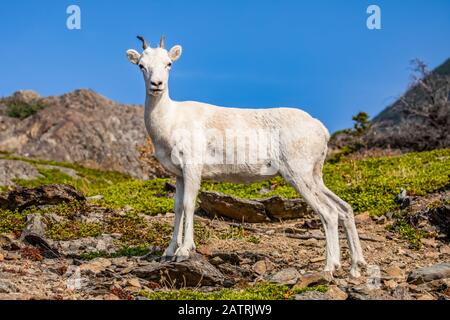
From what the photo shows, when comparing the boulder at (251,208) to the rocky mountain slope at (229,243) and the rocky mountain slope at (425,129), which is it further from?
the rocky mountain slope at (425,129)

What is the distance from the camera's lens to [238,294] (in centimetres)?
824

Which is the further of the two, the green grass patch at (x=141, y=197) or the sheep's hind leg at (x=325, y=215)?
the green grass patch at (x=141, y=197)

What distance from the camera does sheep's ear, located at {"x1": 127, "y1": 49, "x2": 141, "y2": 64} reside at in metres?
10.2

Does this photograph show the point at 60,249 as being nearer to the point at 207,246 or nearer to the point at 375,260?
the point at 207,246

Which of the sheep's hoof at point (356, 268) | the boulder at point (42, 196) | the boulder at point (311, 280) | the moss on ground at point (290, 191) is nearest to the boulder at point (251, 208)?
the moss on ground at point (290, 191)

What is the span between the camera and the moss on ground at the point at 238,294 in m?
8.13

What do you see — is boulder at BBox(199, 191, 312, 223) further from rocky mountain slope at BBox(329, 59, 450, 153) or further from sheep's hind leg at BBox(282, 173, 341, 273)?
rocky mountain slope at BBox(329, 59, 450, 153)

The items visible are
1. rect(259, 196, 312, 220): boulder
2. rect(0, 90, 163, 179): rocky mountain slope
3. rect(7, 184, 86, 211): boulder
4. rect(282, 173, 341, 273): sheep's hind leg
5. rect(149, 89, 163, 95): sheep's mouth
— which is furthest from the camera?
rect(0, 90, 163, 179): rocky mountain slope

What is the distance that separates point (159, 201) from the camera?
16.6 meters

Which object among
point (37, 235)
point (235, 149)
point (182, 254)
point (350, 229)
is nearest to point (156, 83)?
point (235, 149)

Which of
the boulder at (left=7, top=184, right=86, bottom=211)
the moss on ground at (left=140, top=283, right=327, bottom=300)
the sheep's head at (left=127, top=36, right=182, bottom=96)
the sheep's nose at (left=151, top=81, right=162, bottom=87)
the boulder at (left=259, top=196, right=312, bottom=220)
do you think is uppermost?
the sheep's head at (left=127, top=36, right=182, bottom=96)

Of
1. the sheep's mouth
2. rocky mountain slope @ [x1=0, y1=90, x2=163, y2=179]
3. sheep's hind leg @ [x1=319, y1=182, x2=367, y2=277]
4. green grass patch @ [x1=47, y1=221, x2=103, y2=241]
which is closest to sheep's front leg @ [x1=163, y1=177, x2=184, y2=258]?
the sheep's mouth

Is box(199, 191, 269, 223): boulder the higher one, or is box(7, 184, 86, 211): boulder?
box(7, 184, 86, 211): boulder

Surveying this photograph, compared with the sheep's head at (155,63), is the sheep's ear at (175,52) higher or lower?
higher
